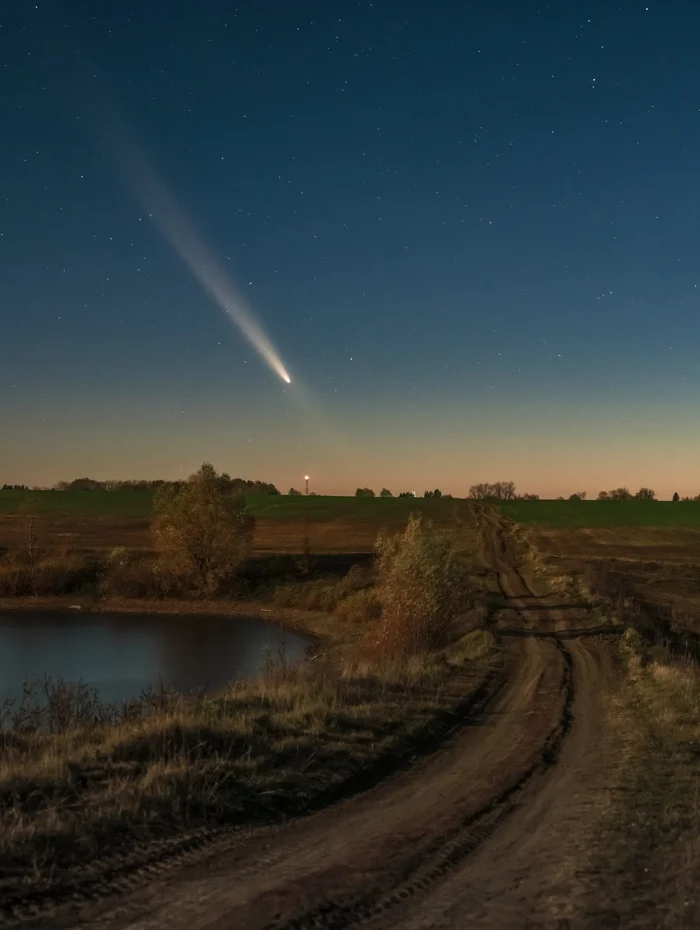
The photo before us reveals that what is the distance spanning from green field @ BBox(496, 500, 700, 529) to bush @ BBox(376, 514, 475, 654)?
78.8 meters

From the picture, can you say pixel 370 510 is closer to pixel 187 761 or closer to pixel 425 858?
pixel 187 761

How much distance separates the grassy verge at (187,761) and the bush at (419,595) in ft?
37.8

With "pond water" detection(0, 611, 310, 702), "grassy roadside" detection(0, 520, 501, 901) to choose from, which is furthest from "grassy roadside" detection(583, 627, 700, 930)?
"pond water" detection(0, 611, 310, 702)

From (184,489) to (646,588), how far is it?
105 feet

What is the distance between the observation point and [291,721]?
12.5 metres

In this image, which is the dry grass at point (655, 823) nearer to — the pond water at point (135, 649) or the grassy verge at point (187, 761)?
the grassy verge at point (187, 761)

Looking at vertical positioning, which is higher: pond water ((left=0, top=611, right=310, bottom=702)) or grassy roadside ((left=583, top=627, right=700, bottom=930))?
grassy roadside ((left=583, top=627, right=700, bottom=930))

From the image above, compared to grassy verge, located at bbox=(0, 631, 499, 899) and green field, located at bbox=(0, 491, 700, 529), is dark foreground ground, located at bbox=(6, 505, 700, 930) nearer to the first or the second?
grassy verge, located at bbox=(0, 631, 499, 899)

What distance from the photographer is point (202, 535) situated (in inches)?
2124

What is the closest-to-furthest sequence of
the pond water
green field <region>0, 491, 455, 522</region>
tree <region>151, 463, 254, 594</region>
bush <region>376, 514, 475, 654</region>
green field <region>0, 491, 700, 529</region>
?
1. bush <region>376, 514, 475, 654</region>
2. the pond water
3. tree <region>151, 463, 254, 594</region>
4. green field <region>0, 491, 700, 529</region>
5. green field <region>0, 491, 455, 522</region>

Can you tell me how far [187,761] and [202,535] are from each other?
4525cm

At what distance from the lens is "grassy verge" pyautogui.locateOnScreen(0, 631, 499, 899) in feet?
23.8

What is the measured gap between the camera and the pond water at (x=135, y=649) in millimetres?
30259

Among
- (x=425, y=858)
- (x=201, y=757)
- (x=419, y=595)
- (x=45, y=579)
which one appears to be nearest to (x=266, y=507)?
(x=45, y=579)
